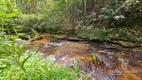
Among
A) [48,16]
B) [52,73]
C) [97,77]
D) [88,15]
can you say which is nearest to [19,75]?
[52,73]

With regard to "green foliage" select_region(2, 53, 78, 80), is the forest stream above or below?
below

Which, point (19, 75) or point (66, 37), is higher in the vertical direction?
point (19, 75)

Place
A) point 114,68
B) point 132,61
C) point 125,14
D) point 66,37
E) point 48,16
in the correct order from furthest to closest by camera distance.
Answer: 1. point 48,16
2. point 66,37
3. point 125,14
4. point 132,61
5. point 114,68

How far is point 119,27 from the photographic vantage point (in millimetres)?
9469

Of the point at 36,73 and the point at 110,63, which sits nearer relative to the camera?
the point at 36,73

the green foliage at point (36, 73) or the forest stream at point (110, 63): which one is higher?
the green foliage at point (36, 73)

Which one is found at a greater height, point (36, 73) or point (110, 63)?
point (36, 73)

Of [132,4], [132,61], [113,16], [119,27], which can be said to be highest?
[132,4]

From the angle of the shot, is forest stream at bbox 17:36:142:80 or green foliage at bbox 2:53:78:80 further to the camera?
forest stream at bbox 17:36:142:80

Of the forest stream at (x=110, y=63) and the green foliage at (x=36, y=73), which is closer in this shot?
the green foliage at (x=36, y=73)

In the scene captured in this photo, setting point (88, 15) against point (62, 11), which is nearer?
point (88, 15)

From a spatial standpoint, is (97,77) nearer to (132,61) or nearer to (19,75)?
(132,61)

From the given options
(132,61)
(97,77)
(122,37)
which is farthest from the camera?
(122,37)

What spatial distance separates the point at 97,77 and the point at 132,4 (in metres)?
5.97
